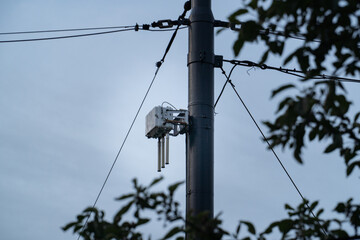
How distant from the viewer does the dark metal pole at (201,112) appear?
7496 mm

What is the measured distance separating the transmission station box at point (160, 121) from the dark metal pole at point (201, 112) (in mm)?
558

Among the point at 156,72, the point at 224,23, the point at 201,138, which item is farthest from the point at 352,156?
the point at 156,72

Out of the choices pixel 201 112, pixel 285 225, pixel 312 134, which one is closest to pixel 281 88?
pixel 312 134

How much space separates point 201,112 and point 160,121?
0.84 meters

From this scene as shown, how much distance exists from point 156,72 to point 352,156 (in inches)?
228

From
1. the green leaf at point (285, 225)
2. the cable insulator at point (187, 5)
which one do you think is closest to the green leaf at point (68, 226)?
the green leaf at point (285, 225)

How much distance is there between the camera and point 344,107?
12.3ft

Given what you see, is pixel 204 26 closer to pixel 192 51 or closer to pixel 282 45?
pixel 192 51

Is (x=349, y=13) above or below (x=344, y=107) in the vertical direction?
above

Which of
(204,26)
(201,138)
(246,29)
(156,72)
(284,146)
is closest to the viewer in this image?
(284,146)

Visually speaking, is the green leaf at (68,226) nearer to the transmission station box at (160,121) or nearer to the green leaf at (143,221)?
the green leaf at (143,221)

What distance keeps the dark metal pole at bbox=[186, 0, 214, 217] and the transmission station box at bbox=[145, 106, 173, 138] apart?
0.56 metres

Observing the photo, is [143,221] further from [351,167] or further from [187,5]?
[187,5]

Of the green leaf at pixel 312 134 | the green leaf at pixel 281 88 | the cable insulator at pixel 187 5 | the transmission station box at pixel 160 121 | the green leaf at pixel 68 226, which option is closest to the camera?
the green leaf at pixel 281 88
